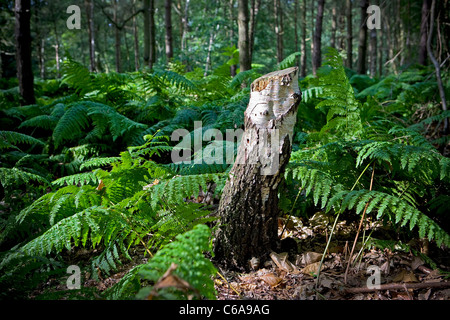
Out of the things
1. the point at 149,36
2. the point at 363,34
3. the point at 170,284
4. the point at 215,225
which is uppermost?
the point at 149,36

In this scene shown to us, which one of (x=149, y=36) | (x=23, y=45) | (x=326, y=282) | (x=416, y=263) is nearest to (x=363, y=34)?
(x=149, y=36)

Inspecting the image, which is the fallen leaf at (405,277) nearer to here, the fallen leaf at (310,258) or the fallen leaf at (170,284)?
the fallen leaf at (310,258)

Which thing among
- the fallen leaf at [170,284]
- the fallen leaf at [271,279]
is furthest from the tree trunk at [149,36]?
the fallen leaf at [170,284]

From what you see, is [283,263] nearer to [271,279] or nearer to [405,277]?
[271,279]

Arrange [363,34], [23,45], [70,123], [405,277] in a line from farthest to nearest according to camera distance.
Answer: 1. [363,34]
2. [23,45]
3. [70,123]
4. [405,277]

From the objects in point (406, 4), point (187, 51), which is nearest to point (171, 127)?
point (406, 4)

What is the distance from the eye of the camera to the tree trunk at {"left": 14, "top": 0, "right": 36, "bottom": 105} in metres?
4.61

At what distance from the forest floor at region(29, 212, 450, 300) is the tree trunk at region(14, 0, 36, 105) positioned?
12.9ft

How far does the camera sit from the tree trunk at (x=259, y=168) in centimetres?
189

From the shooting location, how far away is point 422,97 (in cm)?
508

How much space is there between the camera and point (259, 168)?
190 centimetres

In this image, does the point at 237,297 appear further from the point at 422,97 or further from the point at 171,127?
the point at 422,97

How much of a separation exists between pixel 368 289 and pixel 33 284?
1.91 metres

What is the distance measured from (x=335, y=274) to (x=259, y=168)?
2.88 ft
